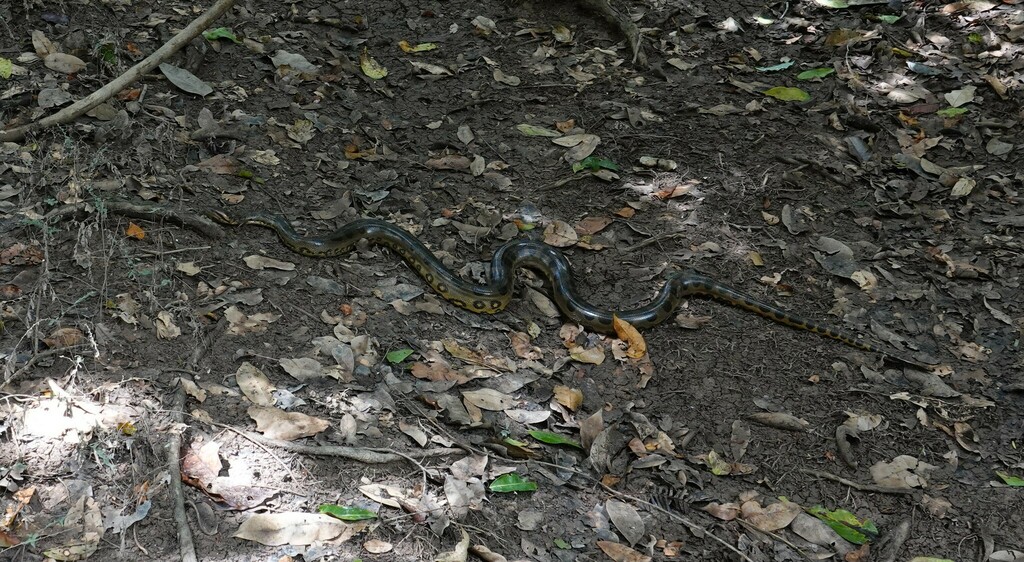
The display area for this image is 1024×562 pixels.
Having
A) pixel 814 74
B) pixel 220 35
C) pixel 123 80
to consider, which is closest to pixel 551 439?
pixel 123 80

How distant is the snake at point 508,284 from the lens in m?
6.33

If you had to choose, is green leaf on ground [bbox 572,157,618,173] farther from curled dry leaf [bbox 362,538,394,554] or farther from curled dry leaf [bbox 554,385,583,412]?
curled dry leaf [bbox 362,538,394,554]

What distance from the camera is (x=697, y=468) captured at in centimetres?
512

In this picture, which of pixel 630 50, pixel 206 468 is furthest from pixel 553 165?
pixel 206 468

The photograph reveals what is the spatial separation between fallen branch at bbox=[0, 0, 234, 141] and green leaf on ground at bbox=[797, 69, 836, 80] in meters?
6.13

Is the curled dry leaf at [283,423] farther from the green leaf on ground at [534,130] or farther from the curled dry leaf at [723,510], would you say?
the green leaf on ground at [534,130]

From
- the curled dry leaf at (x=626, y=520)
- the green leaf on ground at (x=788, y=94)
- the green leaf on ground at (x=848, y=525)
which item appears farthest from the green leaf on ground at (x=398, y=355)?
the green leaf on ground at (x=788, y=94)

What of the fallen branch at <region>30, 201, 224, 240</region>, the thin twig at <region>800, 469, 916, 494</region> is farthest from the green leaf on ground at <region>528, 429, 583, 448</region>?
the fallen branch at <region>30, 201, 224, 240</region>

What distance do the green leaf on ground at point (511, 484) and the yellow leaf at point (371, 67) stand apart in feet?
17.0

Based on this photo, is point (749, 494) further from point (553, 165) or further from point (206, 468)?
point (553, 165)

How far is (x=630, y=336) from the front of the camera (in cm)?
616

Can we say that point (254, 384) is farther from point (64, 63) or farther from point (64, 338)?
point (64, 63)

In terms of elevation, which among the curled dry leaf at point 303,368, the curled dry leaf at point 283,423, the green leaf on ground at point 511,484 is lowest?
the green leaf on ground at point 511,484

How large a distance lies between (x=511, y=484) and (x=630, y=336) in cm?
193
